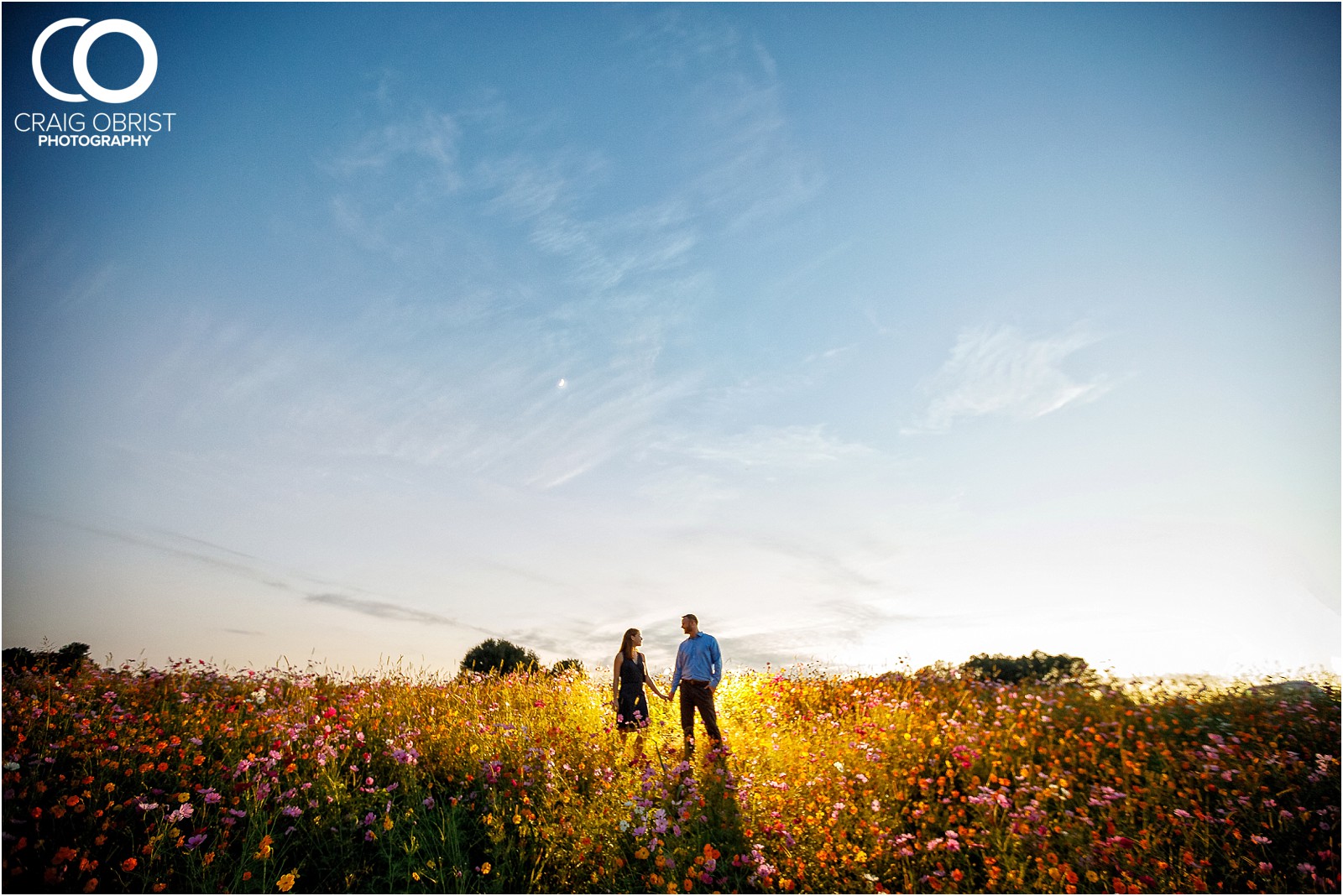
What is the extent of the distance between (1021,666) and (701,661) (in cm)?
809

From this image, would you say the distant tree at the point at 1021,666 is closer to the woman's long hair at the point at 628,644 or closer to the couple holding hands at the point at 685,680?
the couple holding hands at the point at 685,680

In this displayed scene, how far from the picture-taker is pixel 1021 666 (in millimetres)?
13875

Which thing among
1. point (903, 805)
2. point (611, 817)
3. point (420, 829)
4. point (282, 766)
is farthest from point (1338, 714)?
point (282, 766)

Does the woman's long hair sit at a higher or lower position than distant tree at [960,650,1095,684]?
higher

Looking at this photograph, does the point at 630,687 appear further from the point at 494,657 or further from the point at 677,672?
the point at 494,657

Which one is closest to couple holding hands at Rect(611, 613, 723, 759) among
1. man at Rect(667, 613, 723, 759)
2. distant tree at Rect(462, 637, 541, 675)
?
man at Rect(667, 613, 723, 759)

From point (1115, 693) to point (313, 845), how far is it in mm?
11274

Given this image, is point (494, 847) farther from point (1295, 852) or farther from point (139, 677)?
point (1295, 852)

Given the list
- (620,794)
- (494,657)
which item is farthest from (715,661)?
(494,657)

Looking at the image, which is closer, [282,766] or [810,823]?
[810,823]

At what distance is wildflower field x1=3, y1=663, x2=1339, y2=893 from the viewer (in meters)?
5.70

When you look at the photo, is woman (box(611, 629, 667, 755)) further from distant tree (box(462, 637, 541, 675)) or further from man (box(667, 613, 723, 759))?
distant tree (box(462, 637, 541, 675))

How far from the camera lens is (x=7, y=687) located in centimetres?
800

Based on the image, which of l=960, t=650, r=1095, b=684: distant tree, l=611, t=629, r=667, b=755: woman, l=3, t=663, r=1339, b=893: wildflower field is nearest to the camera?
l=3, t=663, r=1339, b=893: wildflower field
